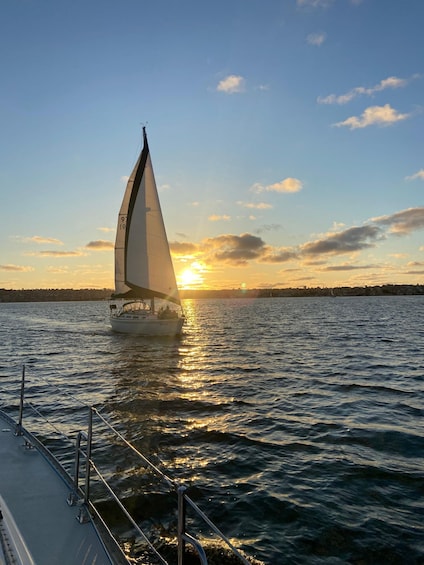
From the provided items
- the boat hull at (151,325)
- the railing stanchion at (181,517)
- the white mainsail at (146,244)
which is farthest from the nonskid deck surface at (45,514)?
the white mainsail at (146,244)

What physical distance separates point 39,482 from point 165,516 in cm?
239

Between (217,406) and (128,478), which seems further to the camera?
(217,406)

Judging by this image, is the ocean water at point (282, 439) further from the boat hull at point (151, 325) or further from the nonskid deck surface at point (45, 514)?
the boat hull at point (151, 325)

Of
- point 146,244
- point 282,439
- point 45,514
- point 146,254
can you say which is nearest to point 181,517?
point 45,514

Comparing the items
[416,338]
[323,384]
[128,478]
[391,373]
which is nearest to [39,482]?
[128,478]

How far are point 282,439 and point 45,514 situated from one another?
669cm

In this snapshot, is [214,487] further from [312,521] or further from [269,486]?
[312,521]

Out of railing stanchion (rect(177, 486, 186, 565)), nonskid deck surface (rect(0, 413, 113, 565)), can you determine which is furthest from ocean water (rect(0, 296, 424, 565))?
railing stanchion (rect(177, 486, 186, 565))

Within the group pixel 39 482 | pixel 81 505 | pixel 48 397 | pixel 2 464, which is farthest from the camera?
pixel 48 397

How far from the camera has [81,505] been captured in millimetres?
4016

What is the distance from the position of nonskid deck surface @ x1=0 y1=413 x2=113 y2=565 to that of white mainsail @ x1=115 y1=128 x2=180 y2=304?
26595mm

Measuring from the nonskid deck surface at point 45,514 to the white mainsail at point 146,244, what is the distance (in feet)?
87.3

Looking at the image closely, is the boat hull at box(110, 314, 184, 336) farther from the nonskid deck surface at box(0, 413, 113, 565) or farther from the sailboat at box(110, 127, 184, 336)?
the nonskid deck surface at box(0, 413, 113, 565)

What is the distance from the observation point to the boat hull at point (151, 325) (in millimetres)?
30234
